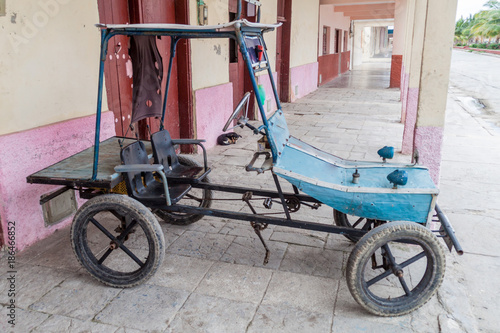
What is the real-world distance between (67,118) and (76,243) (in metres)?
1.50

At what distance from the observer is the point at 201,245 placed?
3844 mm

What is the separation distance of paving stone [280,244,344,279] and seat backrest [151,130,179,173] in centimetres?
134

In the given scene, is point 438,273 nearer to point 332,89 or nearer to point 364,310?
point 364,310

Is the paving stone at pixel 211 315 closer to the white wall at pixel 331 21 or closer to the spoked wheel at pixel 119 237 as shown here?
the spoked wheel at pixel 119 237

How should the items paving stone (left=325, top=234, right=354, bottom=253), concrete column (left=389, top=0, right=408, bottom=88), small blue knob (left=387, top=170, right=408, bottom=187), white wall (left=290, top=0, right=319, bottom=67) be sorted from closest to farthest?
small blue knob (left=387, top=170, right=408, bottom=187) < paving stone (left=325, top=234, right=354, bottom=253) < white wall (left=290, top=0, right=319, bottom=67) < concrete column (left=389, top=0, right=408, bottom=88)

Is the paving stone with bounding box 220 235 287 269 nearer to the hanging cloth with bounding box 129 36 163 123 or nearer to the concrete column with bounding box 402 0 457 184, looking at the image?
the hanging cloth with bounding box 129 36 163 123

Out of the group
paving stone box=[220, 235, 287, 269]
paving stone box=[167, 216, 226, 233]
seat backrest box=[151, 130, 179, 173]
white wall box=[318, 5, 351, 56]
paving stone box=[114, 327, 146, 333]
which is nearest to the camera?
paving stone box=[114, 327, 146, 333]

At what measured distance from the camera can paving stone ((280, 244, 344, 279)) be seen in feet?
11.2

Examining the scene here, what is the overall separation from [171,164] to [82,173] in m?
0.91

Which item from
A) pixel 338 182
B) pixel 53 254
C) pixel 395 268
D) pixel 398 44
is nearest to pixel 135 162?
pixel 53 254

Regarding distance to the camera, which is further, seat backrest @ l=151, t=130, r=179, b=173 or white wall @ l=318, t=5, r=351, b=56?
white wall @ l=318, t=5, r=351, b=56

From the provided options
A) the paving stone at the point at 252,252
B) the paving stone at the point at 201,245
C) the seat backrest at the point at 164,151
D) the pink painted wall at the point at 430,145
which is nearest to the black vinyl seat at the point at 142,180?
the seat backrest at the point at 164,151

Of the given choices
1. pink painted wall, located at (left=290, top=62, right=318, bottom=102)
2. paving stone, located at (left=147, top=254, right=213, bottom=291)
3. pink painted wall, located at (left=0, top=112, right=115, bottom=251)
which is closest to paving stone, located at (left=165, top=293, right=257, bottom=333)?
paving stone, located at (left=147, top=254, right=213, bottom=291)

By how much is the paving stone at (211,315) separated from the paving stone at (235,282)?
0.07m
